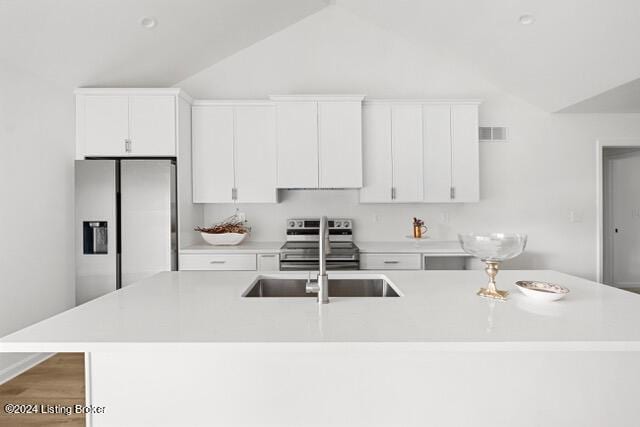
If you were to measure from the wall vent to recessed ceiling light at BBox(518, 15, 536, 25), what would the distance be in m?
1.33

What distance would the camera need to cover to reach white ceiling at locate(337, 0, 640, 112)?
9.25ft

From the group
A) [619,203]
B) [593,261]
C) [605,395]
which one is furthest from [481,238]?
[619,203]

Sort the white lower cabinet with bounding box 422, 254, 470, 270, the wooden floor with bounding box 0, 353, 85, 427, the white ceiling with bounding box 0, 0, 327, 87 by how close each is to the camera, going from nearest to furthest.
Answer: the wooden floor with bounding box 0, 353, 85, 427, the white ceiling with bounding box 0, 0, 327, 87, the white lower cabinet with bounding box 422, 254, 470, 270

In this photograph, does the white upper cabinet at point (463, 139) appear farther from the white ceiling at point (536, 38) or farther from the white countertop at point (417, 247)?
the white countertop at point (417, 247)

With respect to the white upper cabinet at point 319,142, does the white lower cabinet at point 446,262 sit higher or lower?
lower

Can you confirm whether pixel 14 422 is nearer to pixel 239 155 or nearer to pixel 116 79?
pixel 239 155

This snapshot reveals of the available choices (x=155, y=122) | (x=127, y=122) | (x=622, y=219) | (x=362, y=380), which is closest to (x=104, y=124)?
(x=127, y=122)

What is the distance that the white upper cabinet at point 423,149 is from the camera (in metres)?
3.95

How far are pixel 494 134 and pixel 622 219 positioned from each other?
310cm

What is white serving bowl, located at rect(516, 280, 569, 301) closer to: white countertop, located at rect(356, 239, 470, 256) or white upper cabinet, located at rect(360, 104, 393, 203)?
white countertop, located at rect(356, 239, 470, 256)

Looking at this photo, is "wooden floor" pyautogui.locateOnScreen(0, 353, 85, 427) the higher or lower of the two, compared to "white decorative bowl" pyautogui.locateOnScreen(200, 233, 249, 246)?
lower

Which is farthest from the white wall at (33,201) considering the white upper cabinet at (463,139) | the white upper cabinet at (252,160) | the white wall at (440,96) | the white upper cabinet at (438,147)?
the white upper cabinet at (463,139)

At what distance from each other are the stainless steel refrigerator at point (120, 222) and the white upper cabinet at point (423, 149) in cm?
198

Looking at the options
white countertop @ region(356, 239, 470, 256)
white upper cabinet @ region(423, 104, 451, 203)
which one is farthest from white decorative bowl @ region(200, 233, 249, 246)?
white upper cabinet @ region(423, 104, 451, 203)
